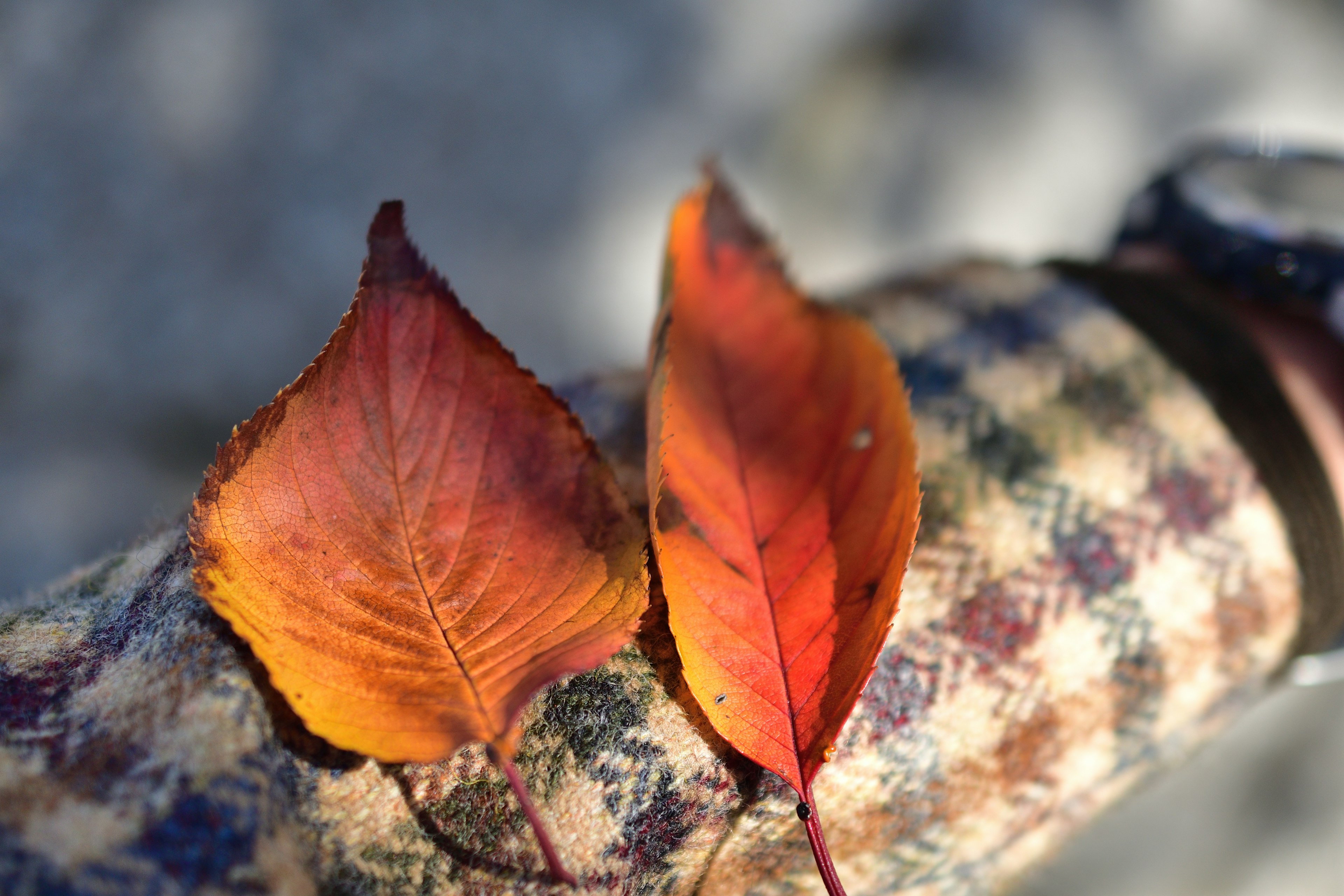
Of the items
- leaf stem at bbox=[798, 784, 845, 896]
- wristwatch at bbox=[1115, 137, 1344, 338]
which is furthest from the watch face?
leaf stem at bbox=[798, 784, 845, 896]

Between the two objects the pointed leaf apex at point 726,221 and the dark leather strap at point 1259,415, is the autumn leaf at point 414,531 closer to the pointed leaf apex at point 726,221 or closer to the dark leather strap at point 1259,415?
the pointed leaf apex at point 726,221

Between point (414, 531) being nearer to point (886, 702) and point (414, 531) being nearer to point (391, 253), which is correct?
point (391, 253)

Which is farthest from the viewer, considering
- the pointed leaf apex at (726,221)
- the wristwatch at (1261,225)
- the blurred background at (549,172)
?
the blurred background at (549,172)

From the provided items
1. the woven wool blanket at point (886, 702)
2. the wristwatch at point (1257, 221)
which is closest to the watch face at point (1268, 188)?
the wristwatch at point (1257, 221)

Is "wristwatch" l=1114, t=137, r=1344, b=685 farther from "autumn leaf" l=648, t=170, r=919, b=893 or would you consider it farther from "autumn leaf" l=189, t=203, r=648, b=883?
"autumn leaf" l=189, t=203, r=648, b=883

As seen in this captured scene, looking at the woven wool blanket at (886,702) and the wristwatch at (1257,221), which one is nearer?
the woven wool blanket at (886,702)

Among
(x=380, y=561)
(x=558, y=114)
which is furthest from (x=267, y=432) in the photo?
(x=558, y=114)

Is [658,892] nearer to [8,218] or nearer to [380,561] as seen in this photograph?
[380,561]
